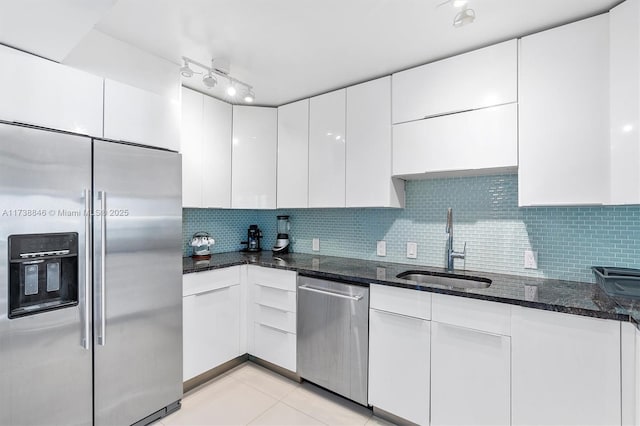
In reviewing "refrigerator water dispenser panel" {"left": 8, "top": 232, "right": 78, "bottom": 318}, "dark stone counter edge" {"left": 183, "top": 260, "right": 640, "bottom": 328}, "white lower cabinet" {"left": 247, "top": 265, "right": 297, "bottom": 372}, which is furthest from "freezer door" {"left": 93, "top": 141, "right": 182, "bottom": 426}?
"white lower cabinet" {"left": 247, "top": 265, "right": 297, "bottom": 372}

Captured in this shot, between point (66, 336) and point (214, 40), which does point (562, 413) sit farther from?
point (214, 40)

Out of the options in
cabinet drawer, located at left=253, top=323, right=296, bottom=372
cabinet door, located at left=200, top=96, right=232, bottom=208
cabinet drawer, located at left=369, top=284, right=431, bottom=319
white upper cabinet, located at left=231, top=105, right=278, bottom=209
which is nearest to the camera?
cabinet drawer, located at left=369, top=284, right=431, bottom=319

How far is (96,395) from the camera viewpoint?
1.64 meters

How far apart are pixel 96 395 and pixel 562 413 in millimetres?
2312

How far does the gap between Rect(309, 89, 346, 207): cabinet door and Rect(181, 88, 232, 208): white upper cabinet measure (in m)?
0.77

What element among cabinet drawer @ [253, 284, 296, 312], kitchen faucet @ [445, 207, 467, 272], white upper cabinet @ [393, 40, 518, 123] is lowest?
cabinet drawer @ [253, 284, 296, 312]

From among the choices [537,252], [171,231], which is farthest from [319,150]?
[537,252]

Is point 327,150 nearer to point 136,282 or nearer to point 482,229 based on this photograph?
point 482,229

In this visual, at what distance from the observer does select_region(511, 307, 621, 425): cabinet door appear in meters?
1.28

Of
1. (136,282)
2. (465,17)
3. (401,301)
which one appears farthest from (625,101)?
(136,282)

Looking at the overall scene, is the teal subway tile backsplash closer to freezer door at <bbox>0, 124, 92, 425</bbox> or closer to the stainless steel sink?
the stainless steel sink

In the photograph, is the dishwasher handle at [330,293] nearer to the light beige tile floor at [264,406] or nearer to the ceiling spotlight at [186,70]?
the light beige tile floor at [264,406]

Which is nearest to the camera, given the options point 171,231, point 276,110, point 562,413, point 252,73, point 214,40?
point 562,413

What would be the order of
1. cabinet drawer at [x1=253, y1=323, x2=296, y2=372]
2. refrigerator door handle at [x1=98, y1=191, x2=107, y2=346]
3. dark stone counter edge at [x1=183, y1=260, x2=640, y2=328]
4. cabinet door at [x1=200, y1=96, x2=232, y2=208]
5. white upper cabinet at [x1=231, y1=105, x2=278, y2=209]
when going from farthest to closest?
white upper cabinet at [x1=231, y1=105, x2=278, y2=209] → cabinet door at [x1=200, y1=96, x2=232, y2=208] → cabinet drawer at [x1=253, y1=323, x2=296, y2=372] → refrigerator door handle at [x1=98, y1=191, x2=107, y2=346] → dark stone counter edge at [x1=183, y1=260, x2=640, y2=328]
